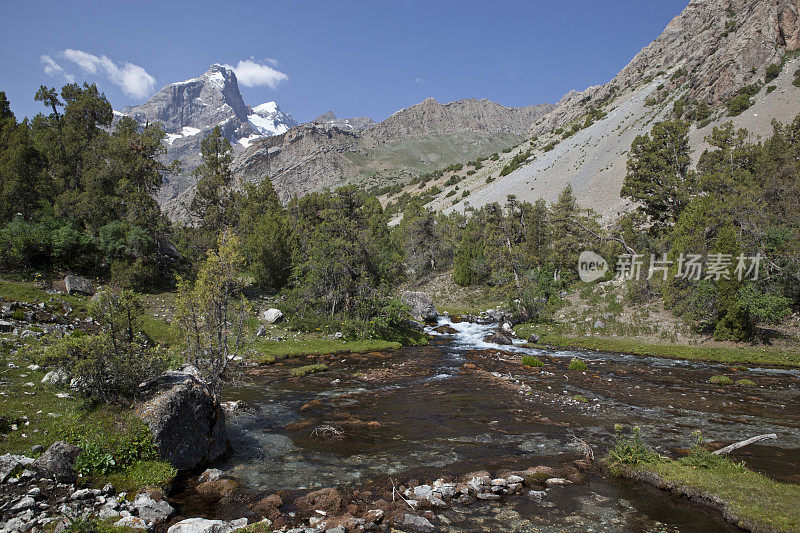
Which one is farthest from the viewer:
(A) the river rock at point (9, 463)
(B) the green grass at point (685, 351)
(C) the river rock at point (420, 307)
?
(C) the river rock at point (420, 307)

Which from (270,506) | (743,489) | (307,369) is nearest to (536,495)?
(743,489)

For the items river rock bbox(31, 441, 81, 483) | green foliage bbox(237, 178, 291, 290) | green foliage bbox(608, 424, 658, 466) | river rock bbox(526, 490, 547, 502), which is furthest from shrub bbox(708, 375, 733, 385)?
green foliage bbox(237, 178, 291, 290)

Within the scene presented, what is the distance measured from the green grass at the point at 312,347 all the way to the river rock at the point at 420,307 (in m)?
10.6

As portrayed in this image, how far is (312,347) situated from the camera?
26.1 m

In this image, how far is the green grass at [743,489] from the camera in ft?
25.0

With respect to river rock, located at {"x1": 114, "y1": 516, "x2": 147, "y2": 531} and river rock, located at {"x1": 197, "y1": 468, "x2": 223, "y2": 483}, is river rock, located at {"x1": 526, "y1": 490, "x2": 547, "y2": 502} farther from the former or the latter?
river rock, located at {"x1": 114, "y1": 516, "x2": 147, "y2": 531}

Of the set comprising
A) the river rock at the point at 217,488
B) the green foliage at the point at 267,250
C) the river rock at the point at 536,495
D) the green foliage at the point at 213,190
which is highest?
the green foliage at the point at 213,190

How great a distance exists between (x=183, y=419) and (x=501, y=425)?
10.1 metres

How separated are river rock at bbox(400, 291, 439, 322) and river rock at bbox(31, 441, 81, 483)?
106 feet

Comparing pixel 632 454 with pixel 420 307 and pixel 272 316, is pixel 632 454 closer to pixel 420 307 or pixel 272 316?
pixel 272 316

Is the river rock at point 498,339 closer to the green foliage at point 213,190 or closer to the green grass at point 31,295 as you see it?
the green foliage at point 213,190

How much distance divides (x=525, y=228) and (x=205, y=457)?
48.5m

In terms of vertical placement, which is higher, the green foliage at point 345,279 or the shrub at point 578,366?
the green foliage at point 345,279

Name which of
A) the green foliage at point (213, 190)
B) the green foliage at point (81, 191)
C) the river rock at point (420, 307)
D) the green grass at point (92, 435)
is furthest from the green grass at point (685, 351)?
the green foliage at point (81, 191)
